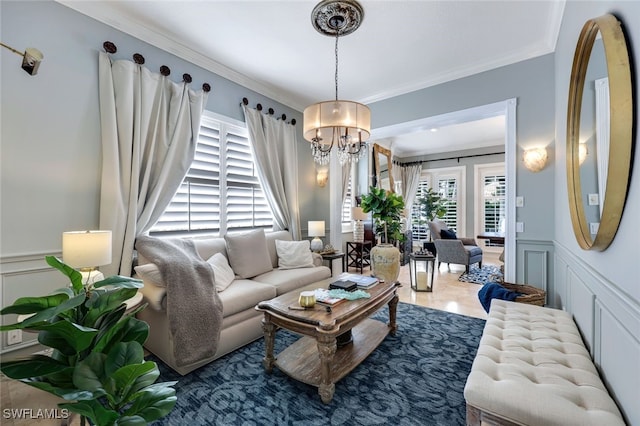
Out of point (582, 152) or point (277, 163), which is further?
point (277, 163)

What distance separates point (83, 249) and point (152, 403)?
5.00 feet

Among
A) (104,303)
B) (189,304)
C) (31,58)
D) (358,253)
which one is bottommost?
(358,253)

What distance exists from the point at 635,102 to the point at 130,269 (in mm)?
3415

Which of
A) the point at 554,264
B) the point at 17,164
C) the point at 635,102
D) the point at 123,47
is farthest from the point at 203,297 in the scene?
the point at 554,264

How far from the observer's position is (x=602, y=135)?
1.33 meters

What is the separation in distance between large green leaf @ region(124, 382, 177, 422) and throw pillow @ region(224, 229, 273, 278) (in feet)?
7.74

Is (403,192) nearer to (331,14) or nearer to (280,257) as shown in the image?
(280,257)

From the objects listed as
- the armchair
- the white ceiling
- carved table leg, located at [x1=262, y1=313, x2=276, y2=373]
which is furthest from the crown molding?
the armchair

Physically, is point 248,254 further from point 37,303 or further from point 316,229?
point 37,303

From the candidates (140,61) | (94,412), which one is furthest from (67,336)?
(140,61)

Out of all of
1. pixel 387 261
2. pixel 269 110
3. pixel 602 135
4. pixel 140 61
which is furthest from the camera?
pixel 387 261

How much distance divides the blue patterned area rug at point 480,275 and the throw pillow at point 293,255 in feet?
9.85

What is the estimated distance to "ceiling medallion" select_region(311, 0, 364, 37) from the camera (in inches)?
91.2

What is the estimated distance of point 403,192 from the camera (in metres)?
8.13
